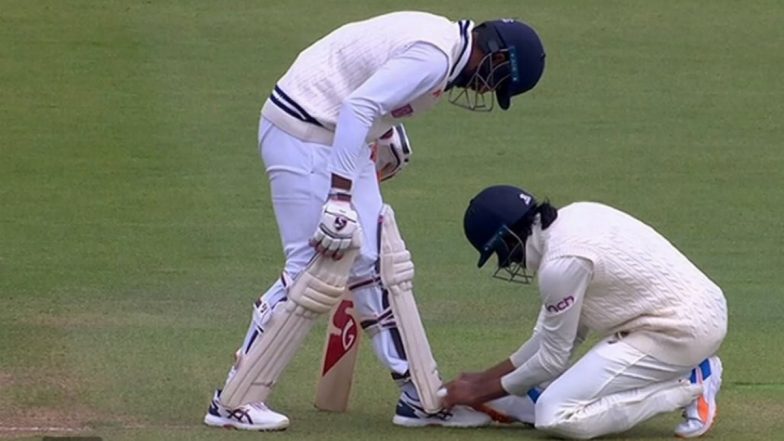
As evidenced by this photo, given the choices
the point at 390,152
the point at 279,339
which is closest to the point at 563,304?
the point at 279,339

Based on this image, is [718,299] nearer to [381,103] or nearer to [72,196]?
[381,103]

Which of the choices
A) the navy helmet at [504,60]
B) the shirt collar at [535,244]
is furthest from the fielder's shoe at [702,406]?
the navy helmet at [504,60]

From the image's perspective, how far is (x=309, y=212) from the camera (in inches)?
238

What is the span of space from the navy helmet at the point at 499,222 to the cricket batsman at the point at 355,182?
39cm

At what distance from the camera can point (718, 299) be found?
19.8 ft

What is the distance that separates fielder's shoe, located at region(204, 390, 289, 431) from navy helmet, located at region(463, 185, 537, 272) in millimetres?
936

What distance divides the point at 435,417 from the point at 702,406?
39.1 inches

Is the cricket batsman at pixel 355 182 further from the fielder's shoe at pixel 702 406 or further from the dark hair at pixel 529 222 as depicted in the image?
the fielder's shoe at pixel 702 406

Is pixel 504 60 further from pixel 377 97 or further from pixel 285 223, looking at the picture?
pixel 285 223

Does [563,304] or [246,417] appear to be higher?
[563,304]

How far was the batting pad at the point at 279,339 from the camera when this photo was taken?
596cm

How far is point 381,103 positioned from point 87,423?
1.60m

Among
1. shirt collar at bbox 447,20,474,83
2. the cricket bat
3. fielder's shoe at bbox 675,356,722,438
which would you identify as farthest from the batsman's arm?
fielder's shoe at bbox 675,356,722,438

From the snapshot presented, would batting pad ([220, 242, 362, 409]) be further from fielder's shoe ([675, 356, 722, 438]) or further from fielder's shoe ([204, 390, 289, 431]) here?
fielder's shoe ([675, 356, 722, 438])
